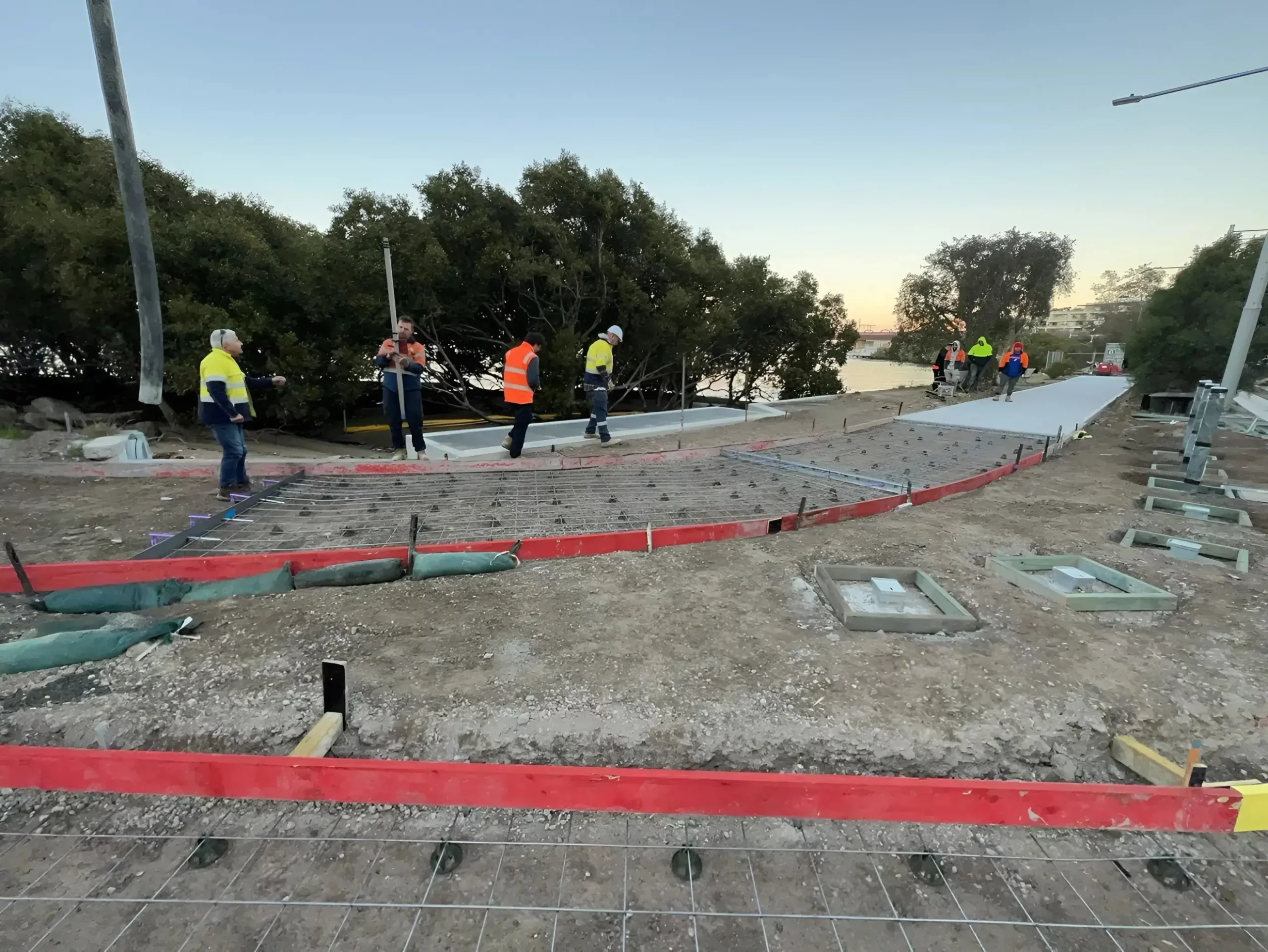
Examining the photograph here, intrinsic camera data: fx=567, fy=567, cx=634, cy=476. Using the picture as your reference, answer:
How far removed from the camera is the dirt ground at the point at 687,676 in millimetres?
2363

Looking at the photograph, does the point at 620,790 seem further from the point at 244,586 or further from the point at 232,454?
the point at 232,454

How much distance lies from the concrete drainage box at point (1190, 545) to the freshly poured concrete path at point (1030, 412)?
5.22 metres

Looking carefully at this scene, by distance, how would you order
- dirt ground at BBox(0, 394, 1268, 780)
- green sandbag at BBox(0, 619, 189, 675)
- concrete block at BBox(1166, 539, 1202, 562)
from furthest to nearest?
1. concrete block at BBox(1166, 539, 1202, 562)
2. green sandbag at BBox(0, 619, 189, 675)
3. dirt ground at BBox(0, 394, 1268, 780)

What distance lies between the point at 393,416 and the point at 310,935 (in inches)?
236

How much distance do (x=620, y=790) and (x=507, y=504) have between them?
377 centimetres

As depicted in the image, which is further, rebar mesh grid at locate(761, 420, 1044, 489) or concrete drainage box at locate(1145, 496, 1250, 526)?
rebar mesh grid at locate(761, 420, 1044, 489)

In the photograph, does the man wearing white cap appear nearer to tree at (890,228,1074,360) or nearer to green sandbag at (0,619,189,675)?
green sandbag at (0,619,189,675)

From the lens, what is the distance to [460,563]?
12.3ft

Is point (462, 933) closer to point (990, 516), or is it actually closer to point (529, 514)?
point (529, 514)

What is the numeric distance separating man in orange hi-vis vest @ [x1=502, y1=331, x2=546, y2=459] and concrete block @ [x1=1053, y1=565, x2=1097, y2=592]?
4910 millimetres

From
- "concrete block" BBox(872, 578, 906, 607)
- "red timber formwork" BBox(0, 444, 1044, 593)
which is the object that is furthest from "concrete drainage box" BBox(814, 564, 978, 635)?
"red timber formwork" BBox(0, 444, 1044, 593)

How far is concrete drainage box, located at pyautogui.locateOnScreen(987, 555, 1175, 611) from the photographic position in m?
3.45

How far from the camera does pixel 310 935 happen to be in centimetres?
167

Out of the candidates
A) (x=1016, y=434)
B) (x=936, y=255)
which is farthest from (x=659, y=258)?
(x=936, y=255)
